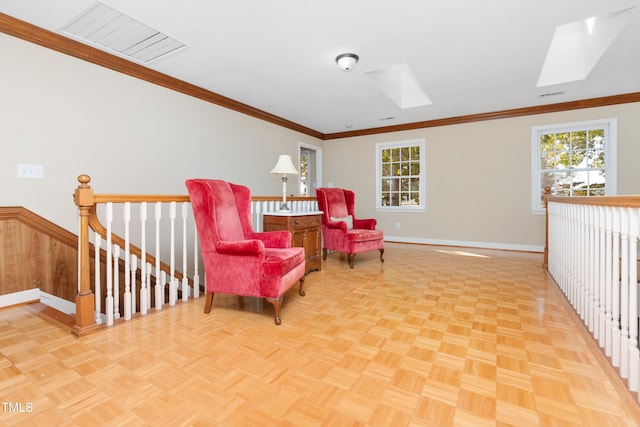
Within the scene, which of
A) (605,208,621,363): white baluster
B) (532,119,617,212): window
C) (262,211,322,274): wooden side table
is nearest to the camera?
(605,208,621,363): white baluster

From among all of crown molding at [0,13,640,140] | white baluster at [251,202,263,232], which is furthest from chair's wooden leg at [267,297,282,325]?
crown molding at [0,13,640,140]

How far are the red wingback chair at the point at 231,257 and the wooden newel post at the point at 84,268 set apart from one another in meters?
0.64

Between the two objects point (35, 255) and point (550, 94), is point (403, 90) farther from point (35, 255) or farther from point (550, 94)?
point (35, 255)

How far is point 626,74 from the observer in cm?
371

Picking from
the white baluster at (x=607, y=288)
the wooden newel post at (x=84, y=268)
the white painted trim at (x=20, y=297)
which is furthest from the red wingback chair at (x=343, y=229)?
the white painted trim at (x=20, y=297)

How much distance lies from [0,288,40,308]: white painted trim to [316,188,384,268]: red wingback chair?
3.12 metres

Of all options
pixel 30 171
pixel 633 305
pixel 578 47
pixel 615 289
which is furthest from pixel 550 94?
pixel 30 171

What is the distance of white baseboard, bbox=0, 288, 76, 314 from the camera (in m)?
2.59

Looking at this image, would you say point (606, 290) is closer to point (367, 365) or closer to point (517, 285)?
point (367, 365)

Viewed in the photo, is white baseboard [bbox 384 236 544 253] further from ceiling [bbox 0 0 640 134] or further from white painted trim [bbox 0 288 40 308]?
white painted trim [bbox 0 288 40 308]

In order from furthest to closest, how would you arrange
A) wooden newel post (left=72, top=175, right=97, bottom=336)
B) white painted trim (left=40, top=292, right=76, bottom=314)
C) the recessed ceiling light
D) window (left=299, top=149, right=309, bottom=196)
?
window (left=299, top=149, right=309, bottom=196) → the recessed ceiling light → white painted trim (left=40, top=292, right=76, bottom=314) → wooden newel post (left=72, top=175, right=97, bottom=336)

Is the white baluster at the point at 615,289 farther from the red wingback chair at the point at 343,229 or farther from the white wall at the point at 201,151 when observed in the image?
the white wall at the point at 201,151

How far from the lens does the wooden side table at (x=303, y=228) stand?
11.1 feet

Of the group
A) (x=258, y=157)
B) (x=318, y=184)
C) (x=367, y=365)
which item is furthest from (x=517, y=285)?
(x=318, y=184)
